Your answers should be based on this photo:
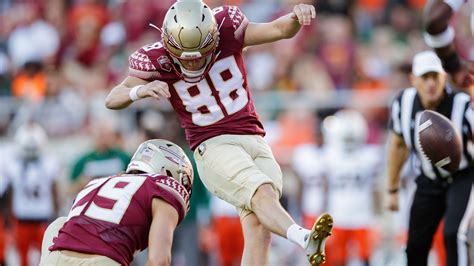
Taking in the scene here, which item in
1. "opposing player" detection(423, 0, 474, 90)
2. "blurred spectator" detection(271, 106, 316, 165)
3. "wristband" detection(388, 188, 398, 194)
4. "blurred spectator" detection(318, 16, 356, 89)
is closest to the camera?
"opposing player" detection(423, 0, 474, 90)

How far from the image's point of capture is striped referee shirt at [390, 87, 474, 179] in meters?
8.49

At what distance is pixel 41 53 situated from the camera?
1443 centimetres

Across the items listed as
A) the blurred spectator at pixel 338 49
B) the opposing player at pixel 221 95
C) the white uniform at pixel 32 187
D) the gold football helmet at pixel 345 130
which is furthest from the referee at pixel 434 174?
the white uniform at pixel 32 187

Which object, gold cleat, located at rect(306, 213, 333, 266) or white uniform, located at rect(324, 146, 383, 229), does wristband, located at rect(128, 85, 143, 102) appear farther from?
white uniform, located at rect(324, 146, 383, 229)

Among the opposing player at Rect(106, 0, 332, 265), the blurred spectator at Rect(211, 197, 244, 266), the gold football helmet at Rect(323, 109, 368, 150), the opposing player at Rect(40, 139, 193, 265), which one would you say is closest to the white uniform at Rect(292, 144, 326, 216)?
the gold football helmet at Rect(323, 109, 368, 150)

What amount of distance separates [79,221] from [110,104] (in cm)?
98

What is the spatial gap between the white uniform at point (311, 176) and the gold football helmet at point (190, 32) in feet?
17.8

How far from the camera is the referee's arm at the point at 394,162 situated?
8.99m

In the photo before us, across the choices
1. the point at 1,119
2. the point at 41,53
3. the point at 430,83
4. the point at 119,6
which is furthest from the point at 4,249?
the point at 430,83

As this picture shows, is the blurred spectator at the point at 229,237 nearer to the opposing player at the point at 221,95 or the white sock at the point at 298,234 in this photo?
the opposing player at the point at 221,95

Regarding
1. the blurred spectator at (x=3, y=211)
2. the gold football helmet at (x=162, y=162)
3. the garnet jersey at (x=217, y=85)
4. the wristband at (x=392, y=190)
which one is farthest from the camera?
the blurred spectator at (x=3, y=211)

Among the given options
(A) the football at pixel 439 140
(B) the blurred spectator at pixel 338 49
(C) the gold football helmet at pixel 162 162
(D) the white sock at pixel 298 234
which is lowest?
(B) the blurred spectator at pixel 338 49

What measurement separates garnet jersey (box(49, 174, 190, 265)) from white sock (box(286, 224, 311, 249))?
62cm

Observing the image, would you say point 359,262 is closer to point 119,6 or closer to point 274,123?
point 274,123
